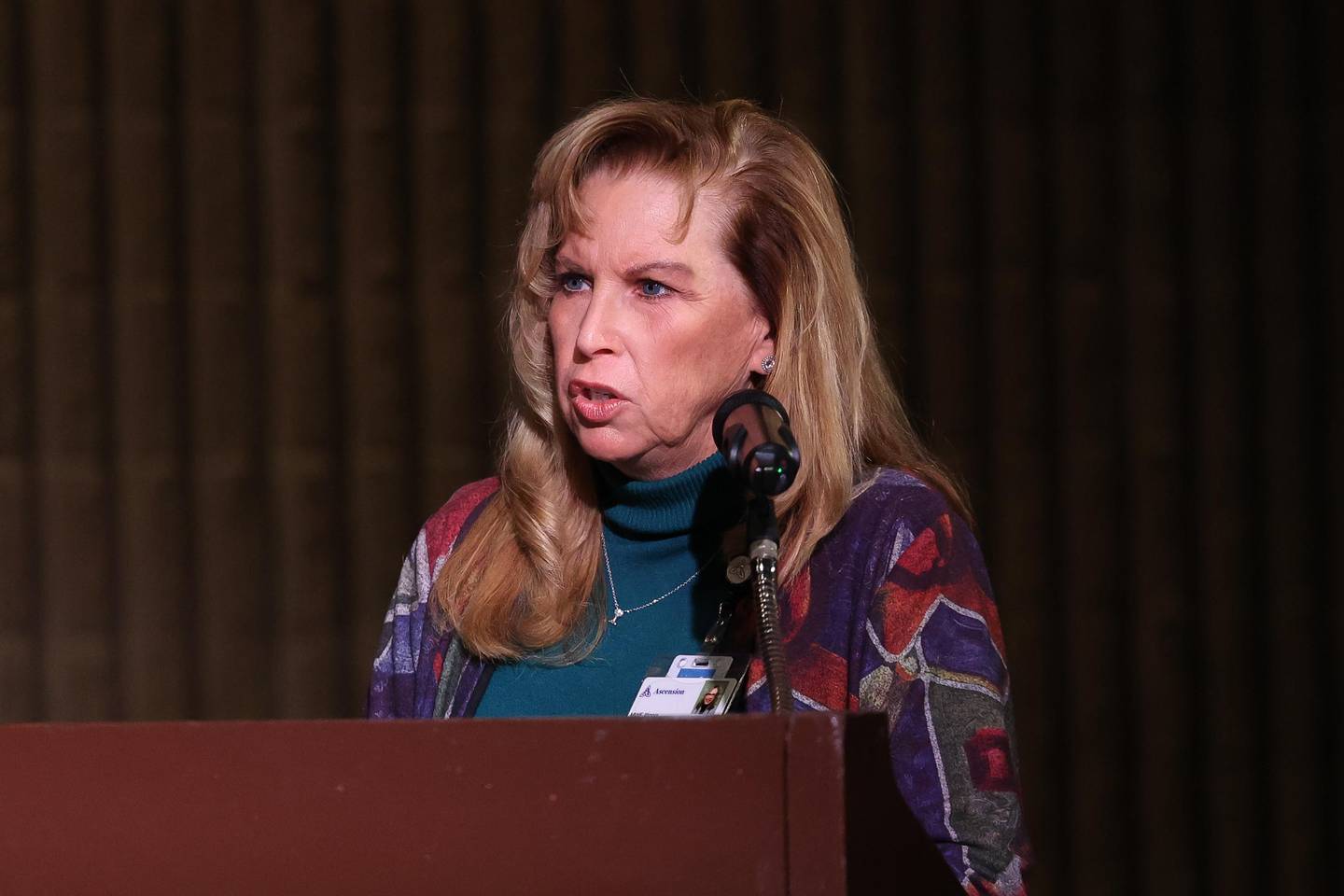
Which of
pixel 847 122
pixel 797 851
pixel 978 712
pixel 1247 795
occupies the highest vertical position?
pixel 847 122

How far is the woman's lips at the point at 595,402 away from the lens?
1.48 meters

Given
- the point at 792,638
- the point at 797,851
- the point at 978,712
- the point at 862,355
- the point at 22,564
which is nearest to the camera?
the point at 797,851

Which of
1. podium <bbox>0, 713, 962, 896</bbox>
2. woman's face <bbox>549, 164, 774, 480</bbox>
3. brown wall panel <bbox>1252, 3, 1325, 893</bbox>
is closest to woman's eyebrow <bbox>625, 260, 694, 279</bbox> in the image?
woman's face <bbox>549, 164, 774, 480</bbox>

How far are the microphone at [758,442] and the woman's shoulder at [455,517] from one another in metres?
0.58

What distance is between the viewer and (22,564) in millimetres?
2604

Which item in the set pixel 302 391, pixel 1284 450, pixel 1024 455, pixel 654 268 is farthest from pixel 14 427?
pixel 1284 450

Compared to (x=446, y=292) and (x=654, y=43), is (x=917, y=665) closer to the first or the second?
(x=446, y=292)

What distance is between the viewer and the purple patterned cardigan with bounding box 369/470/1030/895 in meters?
1.28

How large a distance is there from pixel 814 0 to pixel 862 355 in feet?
4.25

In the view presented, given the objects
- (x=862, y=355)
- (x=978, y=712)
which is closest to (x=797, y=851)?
(x=978, y=712)

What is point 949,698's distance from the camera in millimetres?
1332

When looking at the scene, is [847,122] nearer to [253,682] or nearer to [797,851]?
[253,682]

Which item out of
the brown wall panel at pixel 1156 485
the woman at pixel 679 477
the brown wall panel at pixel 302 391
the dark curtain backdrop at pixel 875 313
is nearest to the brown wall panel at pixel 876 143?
the dark curtain backdrop at pixel 875 313

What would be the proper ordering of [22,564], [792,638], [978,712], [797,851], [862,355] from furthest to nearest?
[22,564] → [862,355] → [792,638] → [978,712] → [797,851]
